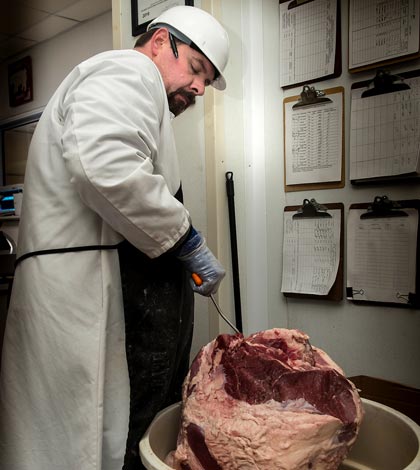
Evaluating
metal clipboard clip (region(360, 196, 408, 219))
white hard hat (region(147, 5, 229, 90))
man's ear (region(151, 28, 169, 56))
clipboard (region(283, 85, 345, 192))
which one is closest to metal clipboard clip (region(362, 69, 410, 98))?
clipboard (region(283, 85, 345, 192))

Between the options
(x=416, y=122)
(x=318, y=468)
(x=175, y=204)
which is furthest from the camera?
(x=416, y=122)

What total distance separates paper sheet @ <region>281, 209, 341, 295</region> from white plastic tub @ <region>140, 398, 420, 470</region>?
24.8 inches

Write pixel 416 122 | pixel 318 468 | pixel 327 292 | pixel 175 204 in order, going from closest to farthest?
pixel 318 468 → pixel 175 204 → pixel 416 122 → pixel 327 292

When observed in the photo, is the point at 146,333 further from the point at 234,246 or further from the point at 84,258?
the point at 234,246

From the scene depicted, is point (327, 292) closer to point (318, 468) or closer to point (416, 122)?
point (416, 122)

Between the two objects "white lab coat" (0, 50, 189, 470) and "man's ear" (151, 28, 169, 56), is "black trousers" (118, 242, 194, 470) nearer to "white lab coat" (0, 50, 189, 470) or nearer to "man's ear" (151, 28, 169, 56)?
"white lab coat" (0, 50, 189, 470)

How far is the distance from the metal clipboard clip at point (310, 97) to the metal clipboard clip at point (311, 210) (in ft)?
1.18

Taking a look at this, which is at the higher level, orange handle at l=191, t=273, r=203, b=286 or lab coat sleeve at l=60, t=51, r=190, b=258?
lab coat sleeve at l=60, t=51, r=190, b=258

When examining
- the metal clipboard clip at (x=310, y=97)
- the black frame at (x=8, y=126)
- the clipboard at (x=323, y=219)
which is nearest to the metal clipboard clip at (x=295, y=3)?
the metal clipboard clip at (x=310, y=97)

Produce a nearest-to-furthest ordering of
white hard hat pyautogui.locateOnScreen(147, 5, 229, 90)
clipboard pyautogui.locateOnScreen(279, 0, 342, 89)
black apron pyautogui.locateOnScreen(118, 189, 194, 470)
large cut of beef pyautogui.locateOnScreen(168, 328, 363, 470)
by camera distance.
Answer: large cut of beef pyautogui.locateOnScreen(168, 328, 363, 470)
black apron pyautogui.locateOnScreen(118, 189, 194, 470)
white hard hat pyautogui.locateOnScreen(147, 5, 229, 90)
clipboard pyautogui.locateOnScreen(279, 0, 342, 89)

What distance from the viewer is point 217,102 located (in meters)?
1.74

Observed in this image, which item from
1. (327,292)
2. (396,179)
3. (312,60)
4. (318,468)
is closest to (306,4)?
(312,60)

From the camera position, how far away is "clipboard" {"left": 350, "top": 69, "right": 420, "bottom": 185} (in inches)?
57.9

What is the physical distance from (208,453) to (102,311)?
40 cm
